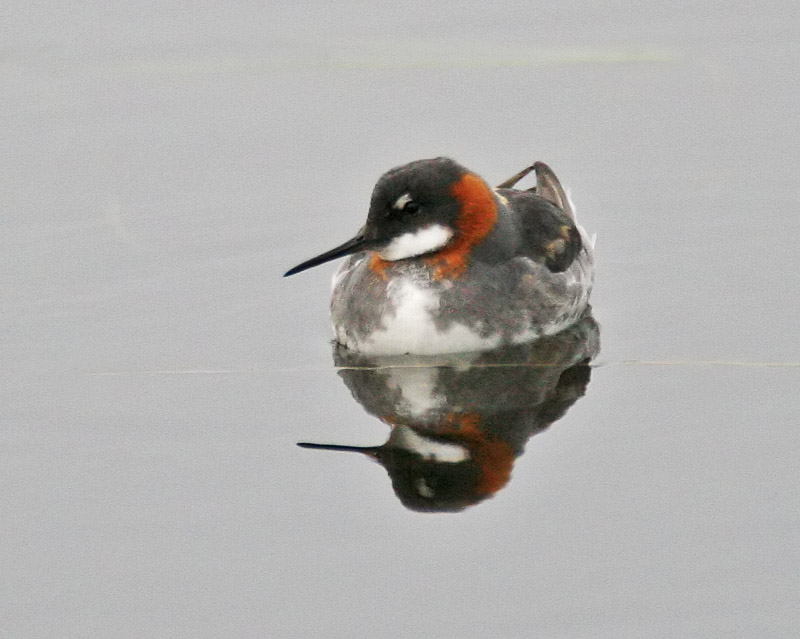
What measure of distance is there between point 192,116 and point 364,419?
5164 millimetres

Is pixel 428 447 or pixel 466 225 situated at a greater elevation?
pixel 466 225

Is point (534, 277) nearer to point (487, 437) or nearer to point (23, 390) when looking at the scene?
point (487, 437)

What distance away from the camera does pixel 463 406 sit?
32.8ft

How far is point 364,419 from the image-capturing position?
990 cm

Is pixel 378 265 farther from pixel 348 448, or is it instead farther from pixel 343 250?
pixel 348 448

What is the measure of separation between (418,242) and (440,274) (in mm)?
242

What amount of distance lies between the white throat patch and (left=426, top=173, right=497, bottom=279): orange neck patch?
0.07 m

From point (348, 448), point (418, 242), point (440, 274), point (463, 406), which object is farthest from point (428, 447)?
point (418, 242)

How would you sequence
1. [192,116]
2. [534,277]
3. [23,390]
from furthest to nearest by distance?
1. [192,116]
2. [534,277]
3. [23,390]

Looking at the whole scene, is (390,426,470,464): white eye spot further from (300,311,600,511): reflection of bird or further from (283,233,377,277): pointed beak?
(283,233,377,277): pointed beak

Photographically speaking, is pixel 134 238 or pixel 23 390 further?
pixel 134 238

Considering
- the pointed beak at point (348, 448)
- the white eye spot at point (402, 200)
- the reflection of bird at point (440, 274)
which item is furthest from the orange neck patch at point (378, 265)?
the pointed beak at point (348, 448)

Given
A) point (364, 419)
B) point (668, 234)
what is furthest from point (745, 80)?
point (364, 419)

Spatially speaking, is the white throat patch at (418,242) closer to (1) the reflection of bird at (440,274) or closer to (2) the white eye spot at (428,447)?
(1) the reflection of bird at (440,274)
